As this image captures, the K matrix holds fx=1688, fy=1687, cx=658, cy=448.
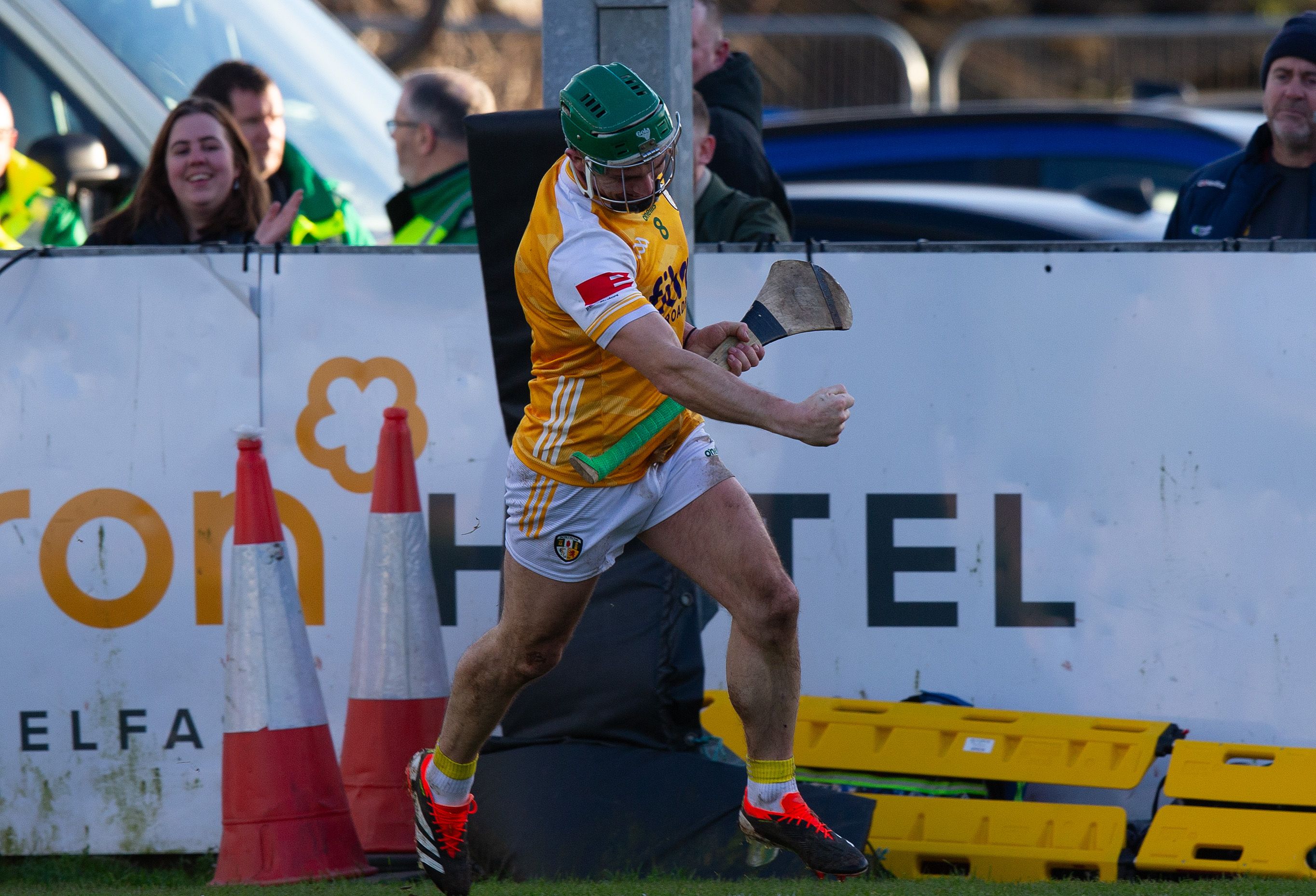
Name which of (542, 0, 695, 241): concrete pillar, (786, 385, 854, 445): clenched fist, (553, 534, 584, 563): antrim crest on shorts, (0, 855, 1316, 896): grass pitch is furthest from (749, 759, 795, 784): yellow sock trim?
(542, 0, 695, 241): concrete pillar

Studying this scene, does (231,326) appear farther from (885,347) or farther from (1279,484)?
(1279,484)

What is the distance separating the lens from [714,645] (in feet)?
18.4

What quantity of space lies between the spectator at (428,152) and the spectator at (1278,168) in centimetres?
275

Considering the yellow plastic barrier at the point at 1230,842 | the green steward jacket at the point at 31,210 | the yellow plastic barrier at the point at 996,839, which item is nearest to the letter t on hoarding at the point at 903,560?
the yellow plastic barrier at the point at 996,839

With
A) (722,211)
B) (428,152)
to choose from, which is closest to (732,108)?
(722,211)

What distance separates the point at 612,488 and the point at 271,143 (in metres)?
3.24

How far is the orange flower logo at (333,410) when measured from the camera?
564 centimetres

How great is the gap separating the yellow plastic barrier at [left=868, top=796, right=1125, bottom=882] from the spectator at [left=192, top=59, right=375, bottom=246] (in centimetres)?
336

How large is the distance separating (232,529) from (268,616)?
562mm

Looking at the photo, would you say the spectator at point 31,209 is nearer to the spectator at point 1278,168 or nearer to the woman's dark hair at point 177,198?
the woman's dark hair at point 177,198

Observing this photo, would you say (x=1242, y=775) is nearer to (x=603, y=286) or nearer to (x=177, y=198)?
(x=603, y=286)

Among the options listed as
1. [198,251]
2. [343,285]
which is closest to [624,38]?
[343,285]

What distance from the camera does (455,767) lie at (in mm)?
4672

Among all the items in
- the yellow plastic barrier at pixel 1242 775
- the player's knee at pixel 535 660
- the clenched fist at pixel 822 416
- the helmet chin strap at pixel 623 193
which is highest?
the helmet chin strap at pixel 623 193
